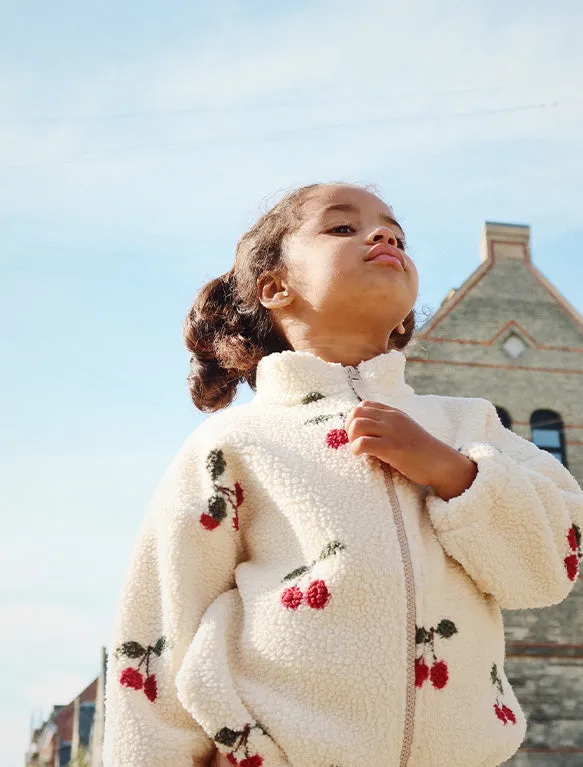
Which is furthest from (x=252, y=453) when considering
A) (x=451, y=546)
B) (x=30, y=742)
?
A: (x=30, y=742)

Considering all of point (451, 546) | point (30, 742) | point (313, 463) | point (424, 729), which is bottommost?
point (424, 729)

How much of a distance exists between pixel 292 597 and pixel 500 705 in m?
0.53

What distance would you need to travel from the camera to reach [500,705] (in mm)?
2205

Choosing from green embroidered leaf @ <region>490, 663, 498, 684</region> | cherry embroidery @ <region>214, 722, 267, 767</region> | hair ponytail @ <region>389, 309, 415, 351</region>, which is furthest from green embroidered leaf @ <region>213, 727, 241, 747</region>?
hair ponytail @ <region>389, 309, 415, 351</region>

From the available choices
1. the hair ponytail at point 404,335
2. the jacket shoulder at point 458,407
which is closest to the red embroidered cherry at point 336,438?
the jacket shoulder at point 458,407

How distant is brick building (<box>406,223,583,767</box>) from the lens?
43.2 feet

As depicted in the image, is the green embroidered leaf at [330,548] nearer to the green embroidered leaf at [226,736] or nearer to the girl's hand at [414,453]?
the girl's hand at [414,453]

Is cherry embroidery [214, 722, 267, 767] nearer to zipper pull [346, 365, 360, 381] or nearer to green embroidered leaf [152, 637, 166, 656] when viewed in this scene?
green embroidered leaf [152, 637, 166, 656]

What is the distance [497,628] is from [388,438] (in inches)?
20.4

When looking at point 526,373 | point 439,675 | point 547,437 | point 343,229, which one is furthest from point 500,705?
point 526,373

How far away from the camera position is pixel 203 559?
7.72ft

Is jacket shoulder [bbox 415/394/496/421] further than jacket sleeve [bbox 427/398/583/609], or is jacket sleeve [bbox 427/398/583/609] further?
jacket shoulder [bbox 415/394/496/421]

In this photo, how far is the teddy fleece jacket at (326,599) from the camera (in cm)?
204

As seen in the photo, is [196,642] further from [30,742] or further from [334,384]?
[30,742]
